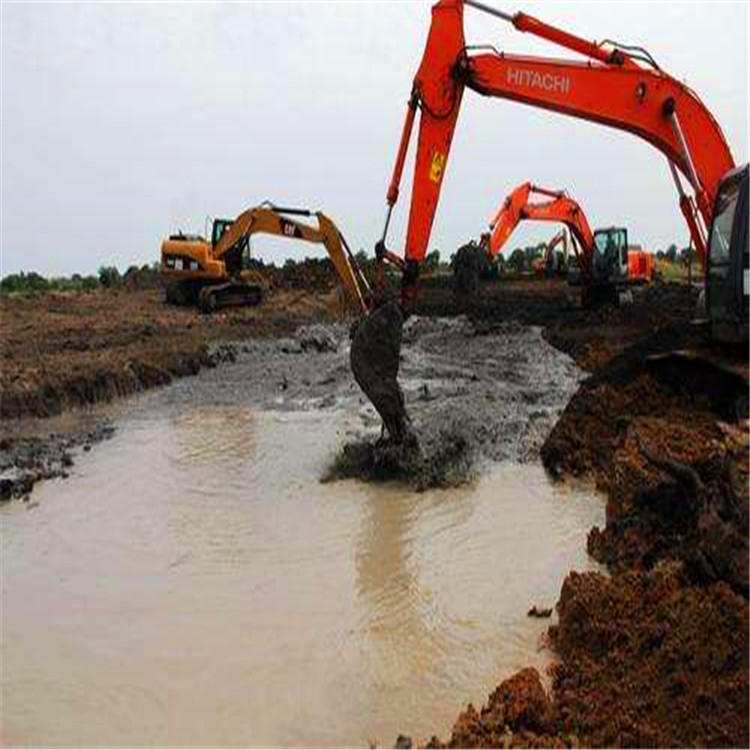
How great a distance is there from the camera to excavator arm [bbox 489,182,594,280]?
2494 cm

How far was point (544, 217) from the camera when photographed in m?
25.4

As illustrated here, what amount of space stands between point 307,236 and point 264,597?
13813mm

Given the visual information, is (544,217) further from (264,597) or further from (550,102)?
(264,597)

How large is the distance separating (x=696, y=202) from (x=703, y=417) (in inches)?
122

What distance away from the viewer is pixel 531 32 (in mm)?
10281

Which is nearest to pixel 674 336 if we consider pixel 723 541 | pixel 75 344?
pixel 723 541

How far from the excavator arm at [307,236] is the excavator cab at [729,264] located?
11.0ft

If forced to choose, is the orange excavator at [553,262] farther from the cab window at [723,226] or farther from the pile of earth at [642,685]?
the pile of earth at [642,685]

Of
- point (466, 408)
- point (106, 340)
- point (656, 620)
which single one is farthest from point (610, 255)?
point (656, 620)

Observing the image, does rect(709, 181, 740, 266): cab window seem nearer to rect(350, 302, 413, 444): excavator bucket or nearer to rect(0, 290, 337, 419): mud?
rect(350, 302, 413, 444): excavator bucket

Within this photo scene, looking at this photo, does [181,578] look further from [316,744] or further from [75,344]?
[75,344]

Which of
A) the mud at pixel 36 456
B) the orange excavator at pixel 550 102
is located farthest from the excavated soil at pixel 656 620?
the mud at pixel 36 456

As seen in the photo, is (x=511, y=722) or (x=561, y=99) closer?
(x=511, y=722)

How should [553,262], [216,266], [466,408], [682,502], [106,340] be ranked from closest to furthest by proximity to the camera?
[682,502] → [466,408] → [106,340] → [216,266] → [553,262]
